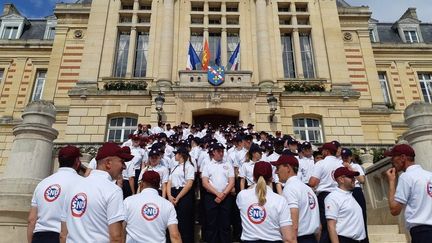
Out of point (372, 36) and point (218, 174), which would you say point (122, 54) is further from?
point (372, 36)

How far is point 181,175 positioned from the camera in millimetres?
6973

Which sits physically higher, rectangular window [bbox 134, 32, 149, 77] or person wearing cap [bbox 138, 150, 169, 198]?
rectangular window [bbox 134, 32, 149, 77]

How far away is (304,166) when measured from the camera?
7523mm

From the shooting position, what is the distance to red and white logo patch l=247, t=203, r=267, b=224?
12.9 feet

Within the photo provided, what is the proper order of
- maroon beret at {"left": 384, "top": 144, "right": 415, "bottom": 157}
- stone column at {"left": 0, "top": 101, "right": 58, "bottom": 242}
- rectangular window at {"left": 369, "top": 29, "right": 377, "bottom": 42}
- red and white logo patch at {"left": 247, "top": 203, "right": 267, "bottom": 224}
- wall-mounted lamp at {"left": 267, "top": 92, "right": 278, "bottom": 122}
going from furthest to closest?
rectangular window at {"left": 369, "top": 29, "right": 377, "bottom": 42}, wall-mounted lamp at {"left": 267, "top": 92, "right": 278, "bottom": 122}, stone column at {"left": 0, "top": 101, "right": 58, "bottom": 242}, maroon beret at {"left": 384, "top": 144, "right": 415, "bottom": 157}, red and white logo patch at {"left": 247, "top": 203, "right": 267, "bottom": 224}

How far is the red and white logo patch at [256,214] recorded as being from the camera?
3941 millimetres

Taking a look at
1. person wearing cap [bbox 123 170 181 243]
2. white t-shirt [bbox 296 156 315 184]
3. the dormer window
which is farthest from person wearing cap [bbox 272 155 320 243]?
the dormer window

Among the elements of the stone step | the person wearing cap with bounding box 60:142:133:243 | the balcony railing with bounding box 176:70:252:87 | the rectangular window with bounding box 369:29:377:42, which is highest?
the rectangular window with bounding box 369:29:377:42

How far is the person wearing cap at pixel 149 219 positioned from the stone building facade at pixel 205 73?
1425cm

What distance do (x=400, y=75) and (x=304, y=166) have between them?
86.4ft

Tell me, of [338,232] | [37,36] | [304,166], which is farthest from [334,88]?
[37,36]

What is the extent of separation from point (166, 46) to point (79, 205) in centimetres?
1810

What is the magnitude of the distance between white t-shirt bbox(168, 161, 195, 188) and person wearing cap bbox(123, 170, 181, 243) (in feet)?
8.93

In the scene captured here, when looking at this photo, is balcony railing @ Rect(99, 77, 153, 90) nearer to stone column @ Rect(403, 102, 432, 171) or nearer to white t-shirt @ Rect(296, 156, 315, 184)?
white t-shirt @ Rect(296, 156, 315, 184)
